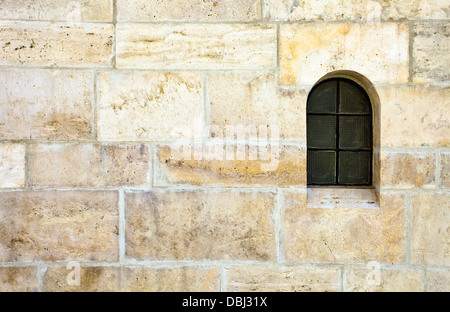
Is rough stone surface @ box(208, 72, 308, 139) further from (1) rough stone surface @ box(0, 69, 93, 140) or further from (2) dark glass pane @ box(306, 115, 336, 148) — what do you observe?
(1) rough stone surface @ box(0, 69, 93, 140)

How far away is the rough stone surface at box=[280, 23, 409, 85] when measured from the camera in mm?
2018

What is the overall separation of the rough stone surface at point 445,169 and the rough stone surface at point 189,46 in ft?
4.42

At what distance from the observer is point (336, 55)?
202 cm

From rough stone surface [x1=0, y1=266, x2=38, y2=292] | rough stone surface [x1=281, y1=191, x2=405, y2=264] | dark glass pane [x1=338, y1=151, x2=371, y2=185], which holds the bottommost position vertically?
rough stone surface [x1=0, y1=266, x2=38, y2=292]

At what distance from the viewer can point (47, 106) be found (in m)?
2.06

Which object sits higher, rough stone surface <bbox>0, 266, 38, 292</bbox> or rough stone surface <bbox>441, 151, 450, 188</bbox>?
rough stone surface <bbox>441, 151, 450, 188</bbox>

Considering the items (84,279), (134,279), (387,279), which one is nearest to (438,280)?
(387,279)

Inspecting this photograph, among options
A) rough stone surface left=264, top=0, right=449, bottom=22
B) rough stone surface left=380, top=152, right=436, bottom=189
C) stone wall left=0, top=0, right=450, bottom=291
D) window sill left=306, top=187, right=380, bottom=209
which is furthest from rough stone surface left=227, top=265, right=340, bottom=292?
rough stone surface left=264, top=0, right=449, bottom=22

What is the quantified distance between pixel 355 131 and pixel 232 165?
0.97 m

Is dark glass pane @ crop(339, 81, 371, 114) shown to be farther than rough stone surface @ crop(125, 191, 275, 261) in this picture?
Yes

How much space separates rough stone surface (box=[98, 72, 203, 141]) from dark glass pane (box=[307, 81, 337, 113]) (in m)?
0.83

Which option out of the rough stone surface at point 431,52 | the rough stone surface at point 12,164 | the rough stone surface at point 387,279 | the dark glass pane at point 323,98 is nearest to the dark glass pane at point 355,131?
the dark glass pane at point 323,98

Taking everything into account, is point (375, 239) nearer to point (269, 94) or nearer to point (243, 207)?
point (243, 207)

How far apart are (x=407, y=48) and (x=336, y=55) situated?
48 centimetres
